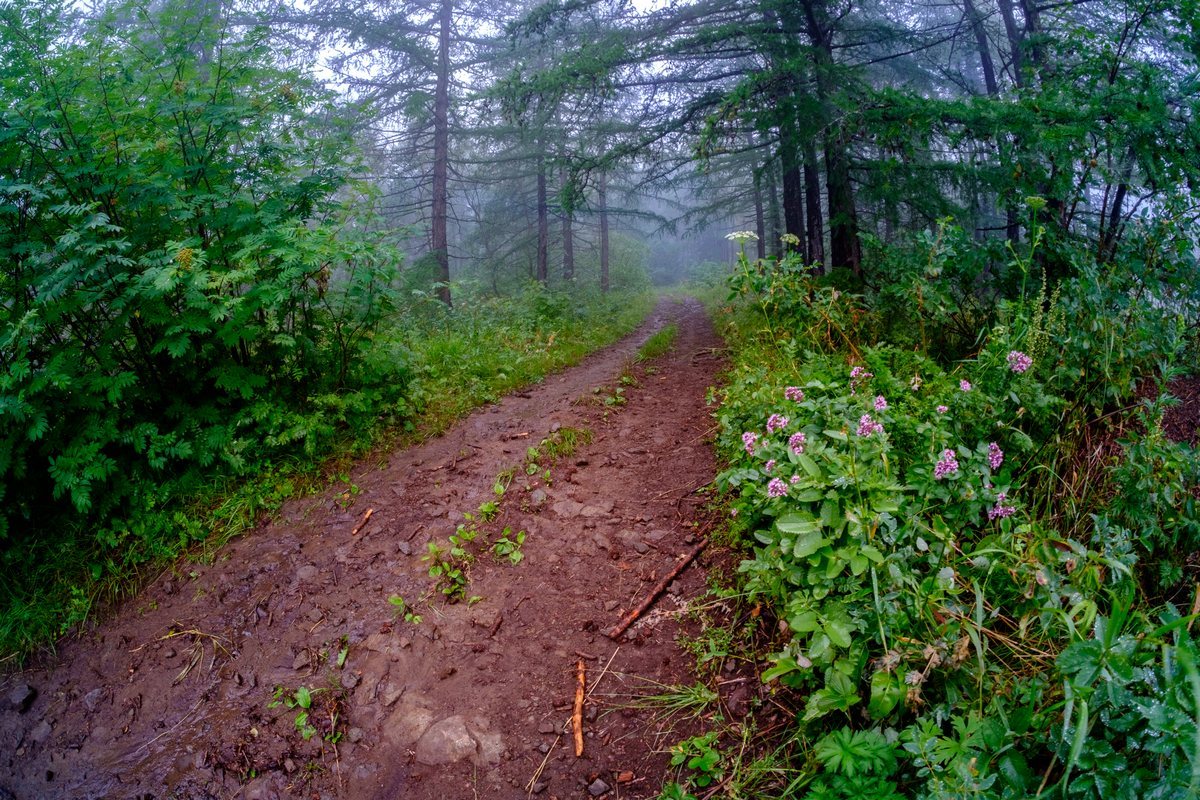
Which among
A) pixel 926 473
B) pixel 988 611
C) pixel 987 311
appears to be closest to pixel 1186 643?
pixel 988 611

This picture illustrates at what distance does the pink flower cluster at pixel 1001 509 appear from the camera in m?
2.53

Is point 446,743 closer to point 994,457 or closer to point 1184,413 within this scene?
point 994,457

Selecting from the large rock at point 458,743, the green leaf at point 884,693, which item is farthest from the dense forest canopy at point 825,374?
the large rock at point 458,743

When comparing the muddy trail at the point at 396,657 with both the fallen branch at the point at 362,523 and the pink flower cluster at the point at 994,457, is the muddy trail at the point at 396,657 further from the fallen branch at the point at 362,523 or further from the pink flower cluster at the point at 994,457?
the pink flower cluster at the point at 994,457

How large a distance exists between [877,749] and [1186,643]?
2.98ft

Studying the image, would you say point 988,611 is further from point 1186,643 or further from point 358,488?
point 358,488

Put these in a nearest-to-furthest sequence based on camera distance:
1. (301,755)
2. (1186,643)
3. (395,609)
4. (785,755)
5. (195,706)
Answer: (1186,643), (785,755), (301,755), (195,706), (395,609)

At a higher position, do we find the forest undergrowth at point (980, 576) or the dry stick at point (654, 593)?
the forest undergrowth at point (980, 576)

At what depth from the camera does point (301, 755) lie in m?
2.64

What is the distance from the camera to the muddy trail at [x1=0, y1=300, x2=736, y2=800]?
2512 mm

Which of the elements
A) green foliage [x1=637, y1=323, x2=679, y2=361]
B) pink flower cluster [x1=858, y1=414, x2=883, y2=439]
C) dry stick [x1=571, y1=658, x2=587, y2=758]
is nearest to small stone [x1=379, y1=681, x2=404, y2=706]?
dry stick [x1=571, y1=658, x2=587, y2=758]

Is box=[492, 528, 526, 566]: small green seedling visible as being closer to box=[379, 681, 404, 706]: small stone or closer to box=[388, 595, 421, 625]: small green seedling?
box=[388, 595, 421, 625]: small green seedling

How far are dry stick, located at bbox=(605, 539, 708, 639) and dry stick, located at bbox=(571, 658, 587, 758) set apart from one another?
9.8 inches

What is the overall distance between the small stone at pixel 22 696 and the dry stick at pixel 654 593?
3.51 metres
